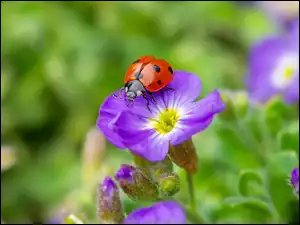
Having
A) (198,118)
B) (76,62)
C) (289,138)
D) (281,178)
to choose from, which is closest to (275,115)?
(289,138)

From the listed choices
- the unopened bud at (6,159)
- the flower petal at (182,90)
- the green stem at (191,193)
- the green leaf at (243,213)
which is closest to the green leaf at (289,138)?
the green leaf at (243,213)

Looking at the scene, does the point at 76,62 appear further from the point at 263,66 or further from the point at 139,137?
the point at 139,137

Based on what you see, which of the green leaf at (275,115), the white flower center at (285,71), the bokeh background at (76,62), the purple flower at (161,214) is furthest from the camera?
the bokeh background at (76,62)

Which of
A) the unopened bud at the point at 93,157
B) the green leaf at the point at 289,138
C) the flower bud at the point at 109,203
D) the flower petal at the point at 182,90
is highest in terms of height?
the unopened bud at the point at 93,157

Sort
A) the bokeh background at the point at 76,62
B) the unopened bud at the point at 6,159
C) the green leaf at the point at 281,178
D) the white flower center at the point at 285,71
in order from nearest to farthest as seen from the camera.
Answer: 1. the green leaf at the point at 281,178
2. the unopened bud at the point at 6,159
3. the white flower center at the point at 285,71
4. the bokeh background at the point at 76,62

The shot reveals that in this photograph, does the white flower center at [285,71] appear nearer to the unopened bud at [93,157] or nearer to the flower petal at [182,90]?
the unopened bud at [93,157]
